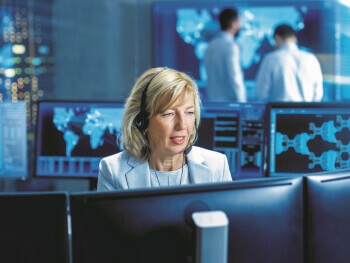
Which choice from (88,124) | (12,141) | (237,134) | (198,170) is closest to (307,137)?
(237,134)

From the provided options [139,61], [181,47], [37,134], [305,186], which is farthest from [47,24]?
[305,186]

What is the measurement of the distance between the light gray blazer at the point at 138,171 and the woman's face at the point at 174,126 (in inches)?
3.2

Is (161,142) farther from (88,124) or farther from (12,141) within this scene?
(12,141)

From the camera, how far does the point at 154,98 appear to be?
1687 millimetres

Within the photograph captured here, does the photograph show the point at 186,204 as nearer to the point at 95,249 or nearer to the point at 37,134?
the point at 95,249

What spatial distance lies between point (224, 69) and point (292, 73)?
0.58m

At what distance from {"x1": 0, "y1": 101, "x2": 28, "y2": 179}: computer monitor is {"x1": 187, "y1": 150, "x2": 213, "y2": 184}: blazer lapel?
1321 millimetres

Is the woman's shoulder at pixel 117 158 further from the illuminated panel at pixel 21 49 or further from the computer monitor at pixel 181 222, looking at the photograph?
the illuminated panel at pixel 21 49

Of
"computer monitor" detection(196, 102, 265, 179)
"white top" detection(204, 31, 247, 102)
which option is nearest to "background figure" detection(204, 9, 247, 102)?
"white top" detection(204, 31, 247, 102)

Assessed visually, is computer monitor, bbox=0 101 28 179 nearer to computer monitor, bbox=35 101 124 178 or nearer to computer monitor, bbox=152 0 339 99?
computer monitor, bbox=35 101 124 178

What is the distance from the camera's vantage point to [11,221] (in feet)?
3.04

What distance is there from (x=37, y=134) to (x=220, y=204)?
184 cm

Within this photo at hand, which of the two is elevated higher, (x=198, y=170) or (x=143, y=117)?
(x=143, y=117)

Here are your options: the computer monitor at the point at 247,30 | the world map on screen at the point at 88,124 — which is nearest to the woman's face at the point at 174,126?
the world map on screen at the point at 88,124
